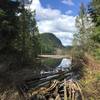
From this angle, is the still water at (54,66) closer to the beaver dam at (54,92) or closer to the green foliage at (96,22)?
the green foliage at (96,22)

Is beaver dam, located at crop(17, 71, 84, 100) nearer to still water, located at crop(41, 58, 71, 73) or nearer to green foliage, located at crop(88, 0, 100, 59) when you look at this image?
green foliage, located at crop(88, 0, 100, 59)

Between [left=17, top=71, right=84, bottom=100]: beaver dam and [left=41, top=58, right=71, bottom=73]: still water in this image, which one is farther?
[left=41, top=58, right=71, bottom=73]: still water

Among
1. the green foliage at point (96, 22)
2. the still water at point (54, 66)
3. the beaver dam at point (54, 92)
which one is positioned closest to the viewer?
the beaver dam at point (54, 92)

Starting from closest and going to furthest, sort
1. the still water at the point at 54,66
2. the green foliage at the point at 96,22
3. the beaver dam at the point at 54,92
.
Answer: the beaver dam at the point at 54,92
the green foliage at the point at 96,22
the still water at the point at 54,66

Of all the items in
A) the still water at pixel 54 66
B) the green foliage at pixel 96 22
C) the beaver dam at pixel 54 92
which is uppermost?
the green foliage at pixel 96 22

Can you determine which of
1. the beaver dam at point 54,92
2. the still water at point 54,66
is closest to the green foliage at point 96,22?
the still water at point 54,66

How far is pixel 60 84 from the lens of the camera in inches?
811

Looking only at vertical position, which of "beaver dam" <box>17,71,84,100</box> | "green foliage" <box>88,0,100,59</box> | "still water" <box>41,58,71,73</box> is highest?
"green foliage" <box>88,0,100,59</box>

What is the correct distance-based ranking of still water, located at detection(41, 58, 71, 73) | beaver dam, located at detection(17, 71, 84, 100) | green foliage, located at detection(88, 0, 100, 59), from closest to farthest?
beaver dam, located at detection(17, 71, 84, 100)
green foliage, located at detection(88, 0, 100, 59)
still water, located at detection(41, 58, 71, 73)

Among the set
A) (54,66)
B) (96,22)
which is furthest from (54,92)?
(54,66)

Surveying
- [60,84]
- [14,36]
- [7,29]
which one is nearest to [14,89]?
[60,84]

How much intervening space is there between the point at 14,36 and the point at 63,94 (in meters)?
19.3

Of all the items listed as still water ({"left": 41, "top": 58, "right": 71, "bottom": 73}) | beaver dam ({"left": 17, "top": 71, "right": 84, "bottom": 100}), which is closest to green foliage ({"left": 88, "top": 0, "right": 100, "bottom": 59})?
still water ({"left": 41, "top": 58, "right": 71, "bottom": 73})

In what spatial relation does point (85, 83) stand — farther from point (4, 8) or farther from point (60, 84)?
point (4, 8)
